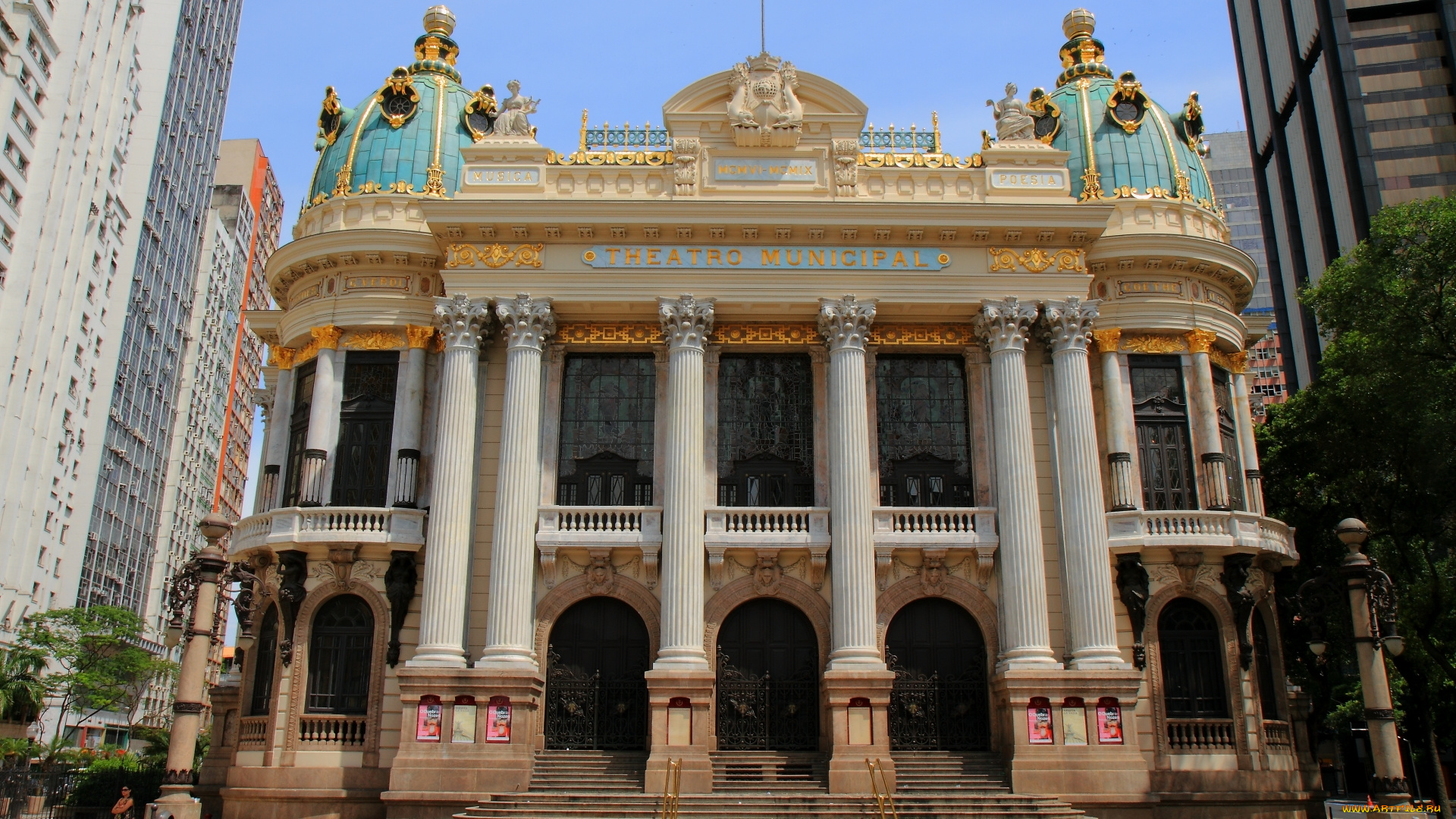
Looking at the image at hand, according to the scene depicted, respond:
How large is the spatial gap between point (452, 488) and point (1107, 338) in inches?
686

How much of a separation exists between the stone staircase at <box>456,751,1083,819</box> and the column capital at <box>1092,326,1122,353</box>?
36.7ft

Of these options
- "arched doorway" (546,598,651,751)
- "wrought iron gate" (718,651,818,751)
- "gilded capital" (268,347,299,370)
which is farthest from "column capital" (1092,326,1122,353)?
"gilded capital" (268,347,299,370)

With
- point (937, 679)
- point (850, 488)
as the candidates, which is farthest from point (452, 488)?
point (937, 679)

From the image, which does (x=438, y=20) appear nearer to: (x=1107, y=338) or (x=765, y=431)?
(x=765, y=431)

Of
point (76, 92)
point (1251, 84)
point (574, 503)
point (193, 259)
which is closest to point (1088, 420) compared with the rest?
point (574, 503)

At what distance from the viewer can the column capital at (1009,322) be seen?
29578 mm

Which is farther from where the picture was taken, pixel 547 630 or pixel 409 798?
pixel 547 630

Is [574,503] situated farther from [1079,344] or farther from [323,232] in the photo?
[1079,344]

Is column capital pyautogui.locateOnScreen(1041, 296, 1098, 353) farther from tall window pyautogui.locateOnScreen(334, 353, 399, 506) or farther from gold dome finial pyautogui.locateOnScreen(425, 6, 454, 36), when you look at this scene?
gold dome finial pyautogui.locateOnScreen(425, 6, 454, 36)

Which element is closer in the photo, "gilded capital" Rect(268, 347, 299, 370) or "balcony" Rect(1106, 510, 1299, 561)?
"balcony" Rect(1106, 510, 1299, 561)

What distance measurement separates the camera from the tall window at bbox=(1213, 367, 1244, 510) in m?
31.7

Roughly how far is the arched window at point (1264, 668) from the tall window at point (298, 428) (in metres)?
25.3

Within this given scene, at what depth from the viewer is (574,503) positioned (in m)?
29.8

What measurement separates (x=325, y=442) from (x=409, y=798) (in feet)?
31.9
